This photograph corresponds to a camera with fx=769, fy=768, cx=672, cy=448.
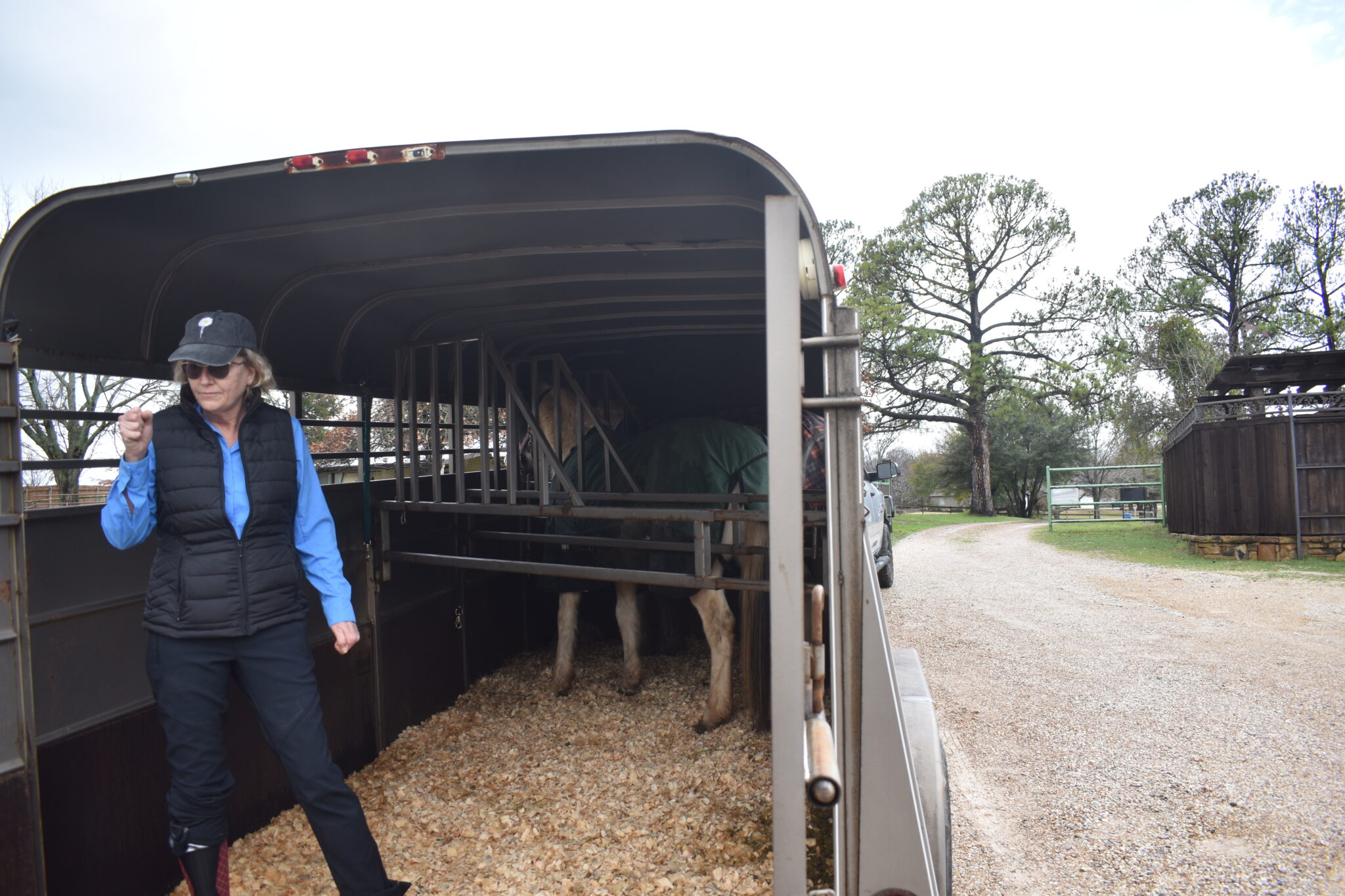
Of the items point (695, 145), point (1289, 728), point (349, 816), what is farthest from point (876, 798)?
point (1289, 728)

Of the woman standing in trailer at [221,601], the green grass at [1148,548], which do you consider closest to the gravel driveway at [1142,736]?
the green grass at [1148,548]

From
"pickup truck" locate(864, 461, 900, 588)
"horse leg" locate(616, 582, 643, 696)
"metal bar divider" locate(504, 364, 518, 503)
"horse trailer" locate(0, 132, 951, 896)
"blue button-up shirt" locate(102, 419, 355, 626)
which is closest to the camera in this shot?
"horse trailer" locate(0, 132, 951, 896)

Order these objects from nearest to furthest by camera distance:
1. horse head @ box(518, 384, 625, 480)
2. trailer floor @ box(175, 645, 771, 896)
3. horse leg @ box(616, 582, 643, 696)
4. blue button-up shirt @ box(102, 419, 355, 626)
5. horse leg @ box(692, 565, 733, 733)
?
blue button-up shirt @ box(102, 419, 355, 626) → trailer floor @ box(175, 645, 771, 896) → horse leg @ box(692, 565, 733, 733) → horse leg @ box(616, 582, 643, 696) → horse head @ box(518, 384, 625, 480)

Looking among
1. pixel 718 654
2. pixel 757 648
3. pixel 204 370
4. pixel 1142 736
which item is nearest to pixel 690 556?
pixel 718 654

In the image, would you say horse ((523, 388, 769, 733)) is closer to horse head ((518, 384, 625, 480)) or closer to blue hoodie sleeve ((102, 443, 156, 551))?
horse head ((518, 384, 625, 480))

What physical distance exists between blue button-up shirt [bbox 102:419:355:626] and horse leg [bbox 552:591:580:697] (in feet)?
8.03

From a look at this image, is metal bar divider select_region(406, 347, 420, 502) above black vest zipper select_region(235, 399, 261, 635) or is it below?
above

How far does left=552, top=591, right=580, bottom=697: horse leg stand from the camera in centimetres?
472

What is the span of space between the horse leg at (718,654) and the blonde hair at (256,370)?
2.49m

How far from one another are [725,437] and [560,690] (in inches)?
72.7

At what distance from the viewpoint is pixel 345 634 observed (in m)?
2.30

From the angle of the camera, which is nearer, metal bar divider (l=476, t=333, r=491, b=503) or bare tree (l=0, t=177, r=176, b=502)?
bare tree (l=0, t=177, r=176, b=502)

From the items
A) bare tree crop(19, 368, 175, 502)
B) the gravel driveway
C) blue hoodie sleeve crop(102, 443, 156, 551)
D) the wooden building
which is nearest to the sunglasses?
blue hoodie sleeve crop(102, 443, 156, 551)

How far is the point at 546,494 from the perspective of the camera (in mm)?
3867
